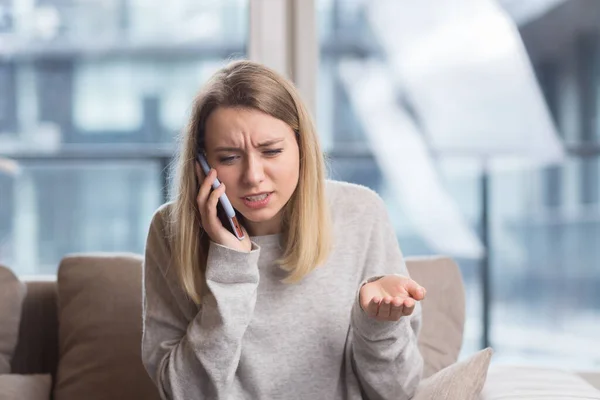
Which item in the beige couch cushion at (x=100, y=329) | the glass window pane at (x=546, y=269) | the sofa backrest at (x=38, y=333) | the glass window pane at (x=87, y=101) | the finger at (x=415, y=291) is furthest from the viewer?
the glass window pane at (x=546, y=269)

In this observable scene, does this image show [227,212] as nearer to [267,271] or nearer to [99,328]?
[267,271]

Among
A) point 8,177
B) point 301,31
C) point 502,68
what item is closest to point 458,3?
point 502,68

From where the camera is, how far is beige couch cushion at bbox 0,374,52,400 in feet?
6.31

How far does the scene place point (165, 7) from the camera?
9.97 ft

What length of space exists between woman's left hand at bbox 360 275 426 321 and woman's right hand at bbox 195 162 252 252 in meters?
0.26

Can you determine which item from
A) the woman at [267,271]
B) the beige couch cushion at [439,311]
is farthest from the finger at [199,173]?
the beige couch cushion at [439,311]

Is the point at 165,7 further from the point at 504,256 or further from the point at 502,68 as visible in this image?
the point at 504,256

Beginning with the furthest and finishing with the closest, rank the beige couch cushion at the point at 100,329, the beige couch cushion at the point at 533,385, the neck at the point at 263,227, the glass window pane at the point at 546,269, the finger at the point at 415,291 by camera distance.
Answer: the glass window pane at the point at 546,269 → the beige couch cushion at the point at 100,329 → the neck at the point at 263,227 → the beige couch cushion at the point at 533,385 → the finger at the point at 415,291

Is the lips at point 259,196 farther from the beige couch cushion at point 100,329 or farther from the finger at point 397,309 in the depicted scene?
the beige couch cushion at point 100,329

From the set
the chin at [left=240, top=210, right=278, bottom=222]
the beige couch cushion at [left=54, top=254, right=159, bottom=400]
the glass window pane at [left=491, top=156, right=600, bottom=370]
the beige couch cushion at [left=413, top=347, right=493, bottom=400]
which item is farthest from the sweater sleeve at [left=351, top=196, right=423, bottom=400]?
Result: the glass window pane at [left=491, top=156, right=600, bottom=370]

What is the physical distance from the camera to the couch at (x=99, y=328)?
2.09 meters

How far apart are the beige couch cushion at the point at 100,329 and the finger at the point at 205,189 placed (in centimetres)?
58

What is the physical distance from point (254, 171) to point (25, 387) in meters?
0.77

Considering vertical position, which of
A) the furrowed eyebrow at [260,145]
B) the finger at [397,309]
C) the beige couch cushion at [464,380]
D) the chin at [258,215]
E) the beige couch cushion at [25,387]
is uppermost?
the furrowed eyebrow at [260,145]
